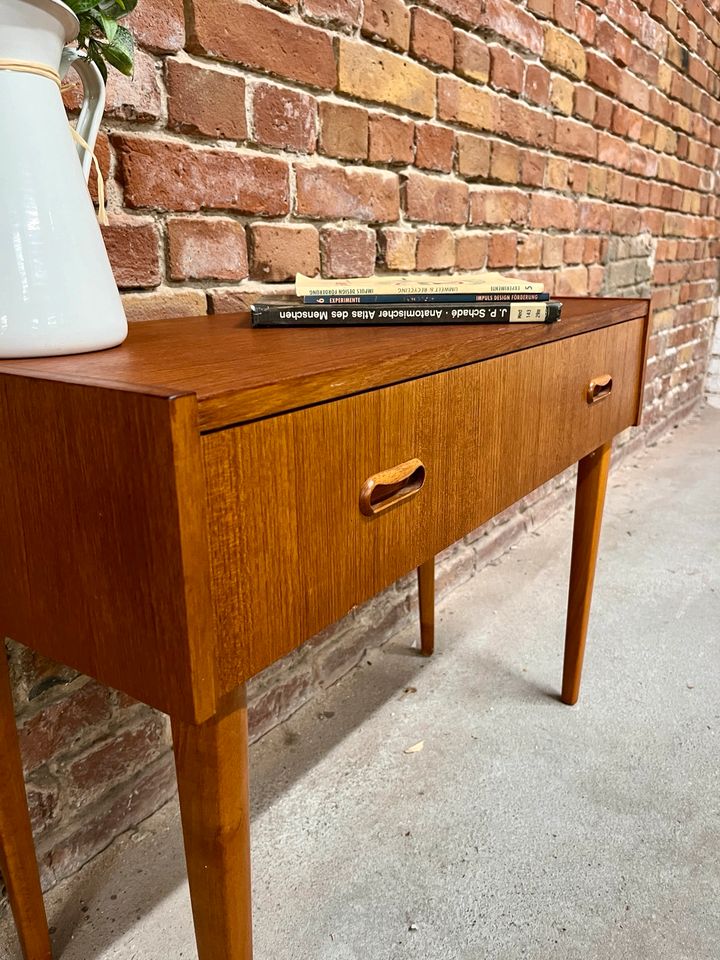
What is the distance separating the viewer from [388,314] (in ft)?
2.51

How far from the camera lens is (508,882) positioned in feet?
3.05

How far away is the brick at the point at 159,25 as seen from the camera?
865 millimetres

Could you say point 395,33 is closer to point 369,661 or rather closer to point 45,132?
point 45,132

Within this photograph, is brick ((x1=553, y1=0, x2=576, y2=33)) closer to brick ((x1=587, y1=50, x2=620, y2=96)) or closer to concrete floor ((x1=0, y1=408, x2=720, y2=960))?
brick ((x1=587, y1=50, x2=620, y2=96))

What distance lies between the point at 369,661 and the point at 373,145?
3.17 ft

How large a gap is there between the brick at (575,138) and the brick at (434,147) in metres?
0.54

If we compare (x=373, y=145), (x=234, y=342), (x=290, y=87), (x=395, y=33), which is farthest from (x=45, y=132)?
(x=395, y=33)

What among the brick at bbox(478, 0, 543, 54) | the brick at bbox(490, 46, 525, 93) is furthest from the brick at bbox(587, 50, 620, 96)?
the brick at bbox(490, 46, 525, 93)

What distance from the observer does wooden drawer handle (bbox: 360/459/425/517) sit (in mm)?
554

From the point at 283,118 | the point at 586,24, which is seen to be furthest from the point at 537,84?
the point at 283,118

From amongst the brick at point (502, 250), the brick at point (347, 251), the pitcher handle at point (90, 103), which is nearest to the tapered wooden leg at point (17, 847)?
the pitcher handle at point (90, 103)

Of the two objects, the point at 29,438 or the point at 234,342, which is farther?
the point at 234,342

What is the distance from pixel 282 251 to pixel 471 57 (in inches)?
27.3

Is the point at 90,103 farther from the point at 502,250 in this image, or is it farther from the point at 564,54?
the point at 564,54
